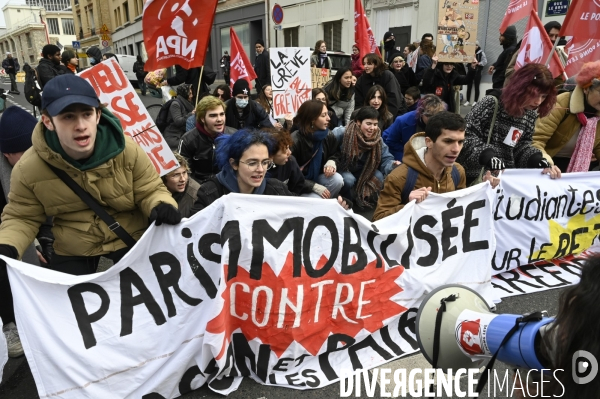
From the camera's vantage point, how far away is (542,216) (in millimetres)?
3785

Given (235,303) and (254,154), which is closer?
(235,303)

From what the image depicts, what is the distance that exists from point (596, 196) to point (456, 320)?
3017mm

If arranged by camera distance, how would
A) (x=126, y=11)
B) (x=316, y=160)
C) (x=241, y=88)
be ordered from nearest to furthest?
(x=316, y=160), (x=241, y=88), (x=126, y=11)

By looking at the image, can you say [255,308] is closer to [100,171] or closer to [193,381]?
[193,381]

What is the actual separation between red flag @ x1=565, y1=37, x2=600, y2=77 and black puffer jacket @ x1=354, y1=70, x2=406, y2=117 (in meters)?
2.58

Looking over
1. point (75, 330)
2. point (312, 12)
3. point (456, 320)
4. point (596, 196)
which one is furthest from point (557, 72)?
point (312, 12)

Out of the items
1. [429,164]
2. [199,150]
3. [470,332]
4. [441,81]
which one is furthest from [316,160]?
[441,81]

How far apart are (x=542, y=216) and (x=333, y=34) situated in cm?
1828

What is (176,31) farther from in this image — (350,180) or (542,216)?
(542,216)

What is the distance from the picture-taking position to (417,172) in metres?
3.23

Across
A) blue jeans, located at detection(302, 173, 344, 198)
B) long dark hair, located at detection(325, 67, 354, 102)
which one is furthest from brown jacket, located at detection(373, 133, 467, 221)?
long dark hair, located at detection(325, 67, 354, 102)

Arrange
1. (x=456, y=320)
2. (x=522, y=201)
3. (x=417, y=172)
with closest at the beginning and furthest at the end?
(x=456, y=320) → (x=417, y=172) → (x=522, y=201)

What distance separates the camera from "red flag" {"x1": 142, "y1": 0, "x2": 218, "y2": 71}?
4301 mm

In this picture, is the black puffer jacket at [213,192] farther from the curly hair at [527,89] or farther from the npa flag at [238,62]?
the npa flag at [238,62]
